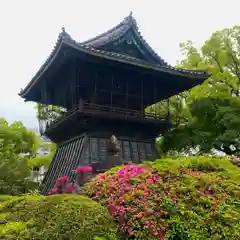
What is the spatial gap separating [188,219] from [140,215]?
101 centimetres

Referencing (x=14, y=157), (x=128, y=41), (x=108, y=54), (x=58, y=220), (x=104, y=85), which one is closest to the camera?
(x=58, y=220)

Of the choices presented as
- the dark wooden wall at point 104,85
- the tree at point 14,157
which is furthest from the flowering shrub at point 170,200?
the tree at point 14,157

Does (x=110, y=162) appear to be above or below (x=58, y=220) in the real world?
above

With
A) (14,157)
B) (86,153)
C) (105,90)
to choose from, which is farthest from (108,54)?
(14,157)

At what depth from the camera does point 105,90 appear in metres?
18.2

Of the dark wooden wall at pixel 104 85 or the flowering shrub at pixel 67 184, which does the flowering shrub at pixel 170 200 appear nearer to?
the flowering shrub at pixel 67 184

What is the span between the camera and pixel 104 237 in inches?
239

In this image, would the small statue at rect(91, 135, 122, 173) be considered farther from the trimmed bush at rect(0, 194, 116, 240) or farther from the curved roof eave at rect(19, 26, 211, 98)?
the curved roof eave at rect(19, 26, 211, 98)

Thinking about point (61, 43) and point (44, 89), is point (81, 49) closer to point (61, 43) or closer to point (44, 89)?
point (61, 43)

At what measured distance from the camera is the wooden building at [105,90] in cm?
1688

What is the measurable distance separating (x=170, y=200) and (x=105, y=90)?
38.6 feet

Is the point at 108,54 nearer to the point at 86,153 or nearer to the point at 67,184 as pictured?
the point at 86,153

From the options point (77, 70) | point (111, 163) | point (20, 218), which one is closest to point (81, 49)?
point (77, 70)

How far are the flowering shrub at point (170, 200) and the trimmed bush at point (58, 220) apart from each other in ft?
1.33
